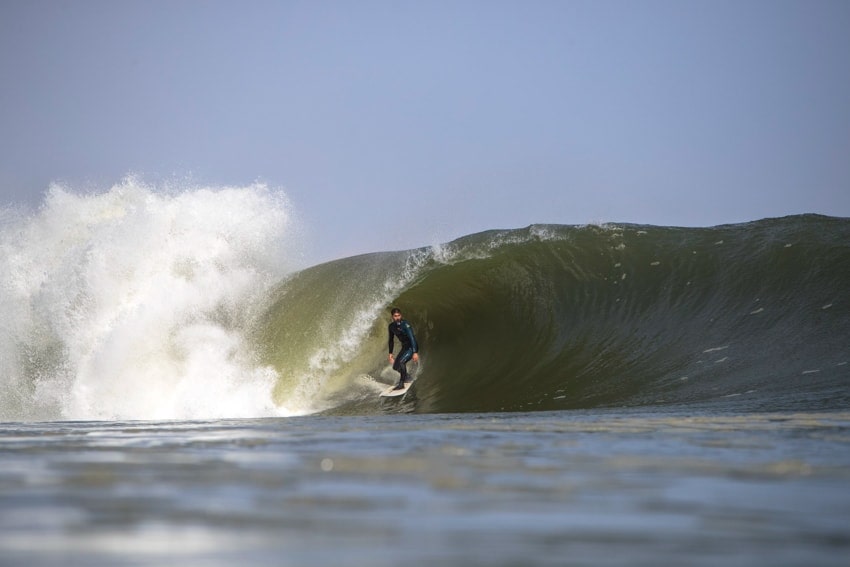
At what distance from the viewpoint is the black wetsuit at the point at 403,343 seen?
56.1ft

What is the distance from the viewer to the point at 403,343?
17250 mm

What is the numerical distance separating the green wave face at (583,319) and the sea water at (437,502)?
6.78 metres

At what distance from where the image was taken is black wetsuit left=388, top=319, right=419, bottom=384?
17.1 metres

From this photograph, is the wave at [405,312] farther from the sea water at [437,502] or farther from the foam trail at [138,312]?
the sea water at [437,502]

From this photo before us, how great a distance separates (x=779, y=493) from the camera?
12.7 feet

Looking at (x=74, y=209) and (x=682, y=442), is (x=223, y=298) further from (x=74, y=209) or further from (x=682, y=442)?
(x=682, y=442)

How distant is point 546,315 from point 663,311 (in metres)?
1.93

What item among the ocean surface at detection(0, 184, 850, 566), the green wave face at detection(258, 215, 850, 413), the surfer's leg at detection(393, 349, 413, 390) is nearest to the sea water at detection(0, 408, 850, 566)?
the ocean surface at detection(0, 184, 850, 566)

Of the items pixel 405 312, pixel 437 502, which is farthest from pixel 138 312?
pixel 437 502

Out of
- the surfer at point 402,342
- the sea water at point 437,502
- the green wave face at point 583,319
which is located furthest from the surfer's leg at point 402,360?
the sea water at point 437,502

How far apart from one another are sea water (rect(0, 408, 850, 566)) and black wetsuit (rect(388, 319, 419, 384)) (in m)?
10.2

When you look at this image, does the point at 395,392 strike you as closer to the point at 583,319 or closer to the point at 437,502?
the point at 583,319

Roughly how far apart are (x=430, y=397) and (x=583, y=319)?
2.96 m

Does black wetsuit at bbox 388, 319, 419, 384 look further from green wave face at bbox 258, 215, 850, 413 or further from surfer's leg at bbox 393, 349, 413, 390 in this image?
green wave face at bbox 258, 215, 850, 413
